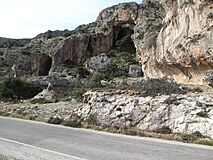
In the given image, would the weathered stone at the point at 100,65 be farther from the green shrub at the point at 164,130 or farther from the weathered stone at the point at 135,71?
the green shrub at the point at 164,130

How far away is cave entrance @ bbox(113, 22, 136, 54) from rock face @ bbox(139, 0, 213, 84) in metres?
36.3

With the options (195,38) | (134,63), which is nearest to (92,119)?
(195,38)

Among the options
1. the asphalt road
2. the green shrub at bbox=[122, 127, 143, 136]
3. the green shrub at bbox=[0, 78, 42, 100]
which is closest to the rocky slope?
the green shrub at bbox=[122, 127, 143, 136]

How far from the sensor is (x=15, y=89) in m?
48.2

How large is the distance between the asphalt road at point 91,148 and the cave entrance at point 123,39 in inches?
2411

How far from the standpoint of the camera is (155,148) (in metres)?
10.6

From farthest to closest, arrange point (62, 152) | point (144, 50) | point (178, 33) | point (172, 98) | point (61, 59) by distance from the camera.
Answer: point (61, 59)
point (144, 50)
point (178, 33)
point (172, 98)
point (62, 152)

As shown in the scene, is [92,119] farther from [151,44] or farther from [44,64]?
[44,64]

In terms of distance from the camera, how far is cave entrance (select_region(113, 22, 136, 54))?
74375 mm

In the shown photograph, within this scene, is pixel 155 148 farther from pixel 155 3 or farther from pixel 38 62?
pixel 38 62

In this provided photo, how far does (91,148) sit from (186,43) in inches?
807

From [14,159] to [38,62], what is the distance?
66422 millimetres

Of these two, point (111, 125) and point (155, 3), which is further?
point (155, 3)

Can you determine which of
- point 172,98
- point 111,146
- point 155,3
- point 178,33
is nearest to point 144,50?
point 178,33
